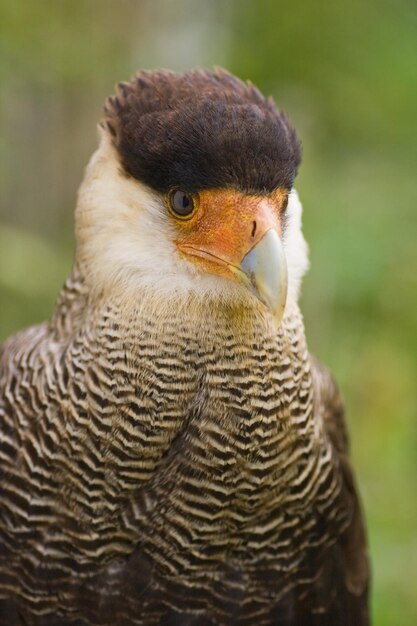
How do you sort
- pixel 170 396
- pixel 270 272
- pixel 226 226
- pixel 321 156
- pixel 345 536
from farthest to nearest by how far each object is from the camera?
pixel 321 156, pixel 345 536, pixel 170 396, pixel 226 226, pixel 270 272

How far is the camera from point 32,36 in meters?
Answer: 4.49

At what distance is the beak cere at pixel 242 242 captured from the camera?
2229mm

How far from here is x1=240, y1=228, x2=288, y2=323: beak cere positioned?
7.28 feet

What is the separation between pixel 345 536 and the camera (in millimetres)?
2885

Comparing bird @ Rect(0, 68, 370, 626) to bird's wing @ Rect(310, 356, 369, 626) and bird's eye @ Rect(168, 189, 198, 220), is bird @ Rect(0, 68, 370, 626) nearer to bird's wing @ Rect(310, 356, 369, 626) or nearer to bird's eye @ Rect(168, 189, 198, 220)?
bird's eye @ Rect(168, 189, 198, 220)

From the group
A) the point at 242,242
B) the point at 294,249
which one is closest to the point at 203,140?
the point at 242,242

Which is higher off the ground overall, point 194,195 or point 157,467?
point 194,195

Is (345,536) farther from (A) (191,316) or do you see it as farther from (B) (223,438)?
(A) (191,316)

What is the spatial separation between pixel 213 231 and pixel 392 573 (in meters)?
1.94

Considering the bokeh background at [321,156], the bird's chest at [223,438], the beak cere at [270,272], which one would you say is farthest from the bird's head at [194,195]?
the bokeh background at [321,156]

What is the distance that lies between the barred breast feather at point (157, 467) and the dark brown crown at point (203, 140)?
295 mm

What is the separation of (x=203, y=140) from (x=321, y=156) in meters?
3.49

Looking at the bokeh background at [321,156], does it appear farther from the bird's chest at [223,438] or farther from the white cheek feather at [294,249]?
the white cheek feather at [294,249]

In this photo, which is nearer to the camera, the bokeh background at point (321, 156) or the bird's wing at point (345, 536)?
the bird's wing at point (345, 536)
